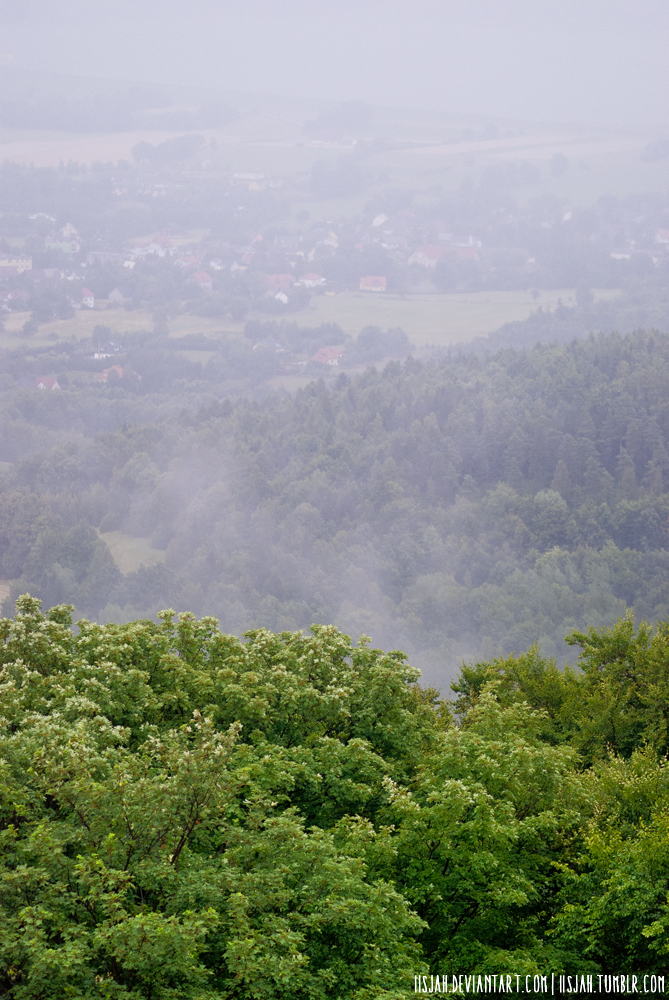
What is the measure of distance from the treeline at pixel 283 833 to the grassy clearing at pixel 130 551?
118 m

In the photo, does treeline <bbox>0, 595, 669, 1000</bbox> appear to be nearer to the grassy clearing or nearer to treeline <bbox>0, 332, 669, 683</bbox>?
treeline <bbox>0, 332, 669, 683</bbox>

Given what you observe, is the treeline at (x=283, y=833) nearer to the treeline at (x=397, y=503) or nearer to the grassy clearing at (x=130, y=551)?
the treeline at (x=397, y=503)

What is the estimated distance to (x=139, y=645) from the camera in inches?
984

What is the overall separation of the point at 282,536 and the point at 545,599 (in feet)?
153

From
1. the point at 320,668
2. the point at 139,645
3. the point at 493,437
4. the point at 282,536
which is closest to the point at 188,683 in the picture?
the point at 139,645

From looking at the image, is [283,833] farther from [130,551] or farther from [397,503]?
[130,551]

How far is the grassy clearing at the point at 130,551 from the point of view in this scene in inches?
5656

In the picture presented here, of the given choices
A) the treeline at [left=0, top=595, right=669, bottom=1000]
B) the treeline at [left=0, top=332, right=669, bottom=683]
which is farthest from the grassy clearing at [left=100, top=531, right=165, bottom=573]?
the treeline at [left=0, top=595, right=669, bottom=1000]

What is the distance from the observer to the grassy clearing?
14366cm

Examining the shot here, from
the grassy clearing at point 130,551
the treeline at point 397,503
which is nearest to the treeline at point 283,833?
the treeline at point 397,503

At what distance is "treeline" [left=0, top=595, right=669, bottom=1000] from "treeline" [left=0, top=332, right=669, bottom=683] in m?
87.5

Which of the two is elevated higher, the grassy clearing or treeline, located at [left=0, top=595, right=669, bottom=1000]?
the grassy clearing

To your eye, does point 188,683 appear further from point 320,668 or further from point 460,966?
point 460,966

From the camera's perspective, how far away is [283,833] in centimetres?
1638
